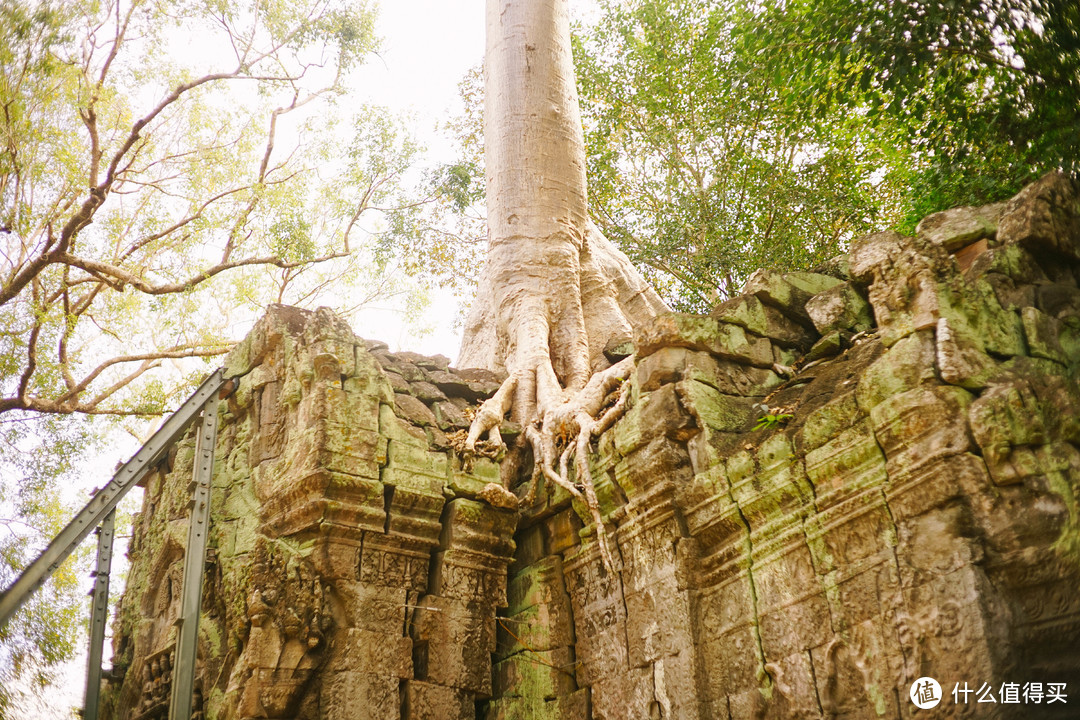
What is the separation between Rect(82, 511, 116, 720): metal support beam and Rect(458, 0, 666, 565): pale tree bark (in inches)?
102

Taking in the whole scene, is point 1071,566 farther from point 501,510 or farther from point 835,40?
point 835,40

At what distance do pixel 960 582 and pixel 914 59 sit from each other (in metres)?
4.54

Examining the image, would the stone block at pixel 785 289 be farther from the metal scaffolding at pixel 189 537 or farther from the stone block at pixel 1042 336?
the metal scaffolding at pixel 189 537

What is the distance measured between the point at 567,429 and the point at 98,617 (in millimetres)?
3300

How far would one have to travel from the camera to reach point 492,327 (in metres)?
8.34

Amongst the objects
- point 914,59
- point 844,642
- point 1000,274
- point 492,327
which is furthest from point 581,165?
point 844,642

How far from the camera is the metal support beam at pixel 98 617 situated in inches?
222

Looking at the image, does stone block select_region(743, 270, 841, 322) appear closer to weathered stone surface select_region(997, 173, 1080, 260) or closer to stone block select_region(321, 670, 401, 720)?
weathered stone surface select_region(997, 173, 1080, 260)

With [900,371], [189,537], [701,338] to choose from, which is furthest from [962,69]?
[189,537]

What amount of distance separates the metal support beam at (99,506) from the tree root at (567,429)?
192 cm

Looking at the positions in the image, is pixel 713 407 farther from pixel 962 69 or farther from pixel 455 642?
pixel 962 69

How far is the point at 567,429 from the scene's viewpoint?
638 centimetres

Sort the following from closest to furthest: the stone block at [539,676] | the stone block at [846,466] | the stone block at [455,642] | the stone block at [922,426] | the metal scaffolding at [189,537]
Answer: the stone block at [922,426] < the stone block at [846,466] < the metal scaffolding at [189,537] < the stone block at [455,642] < the stone block at [539,676]

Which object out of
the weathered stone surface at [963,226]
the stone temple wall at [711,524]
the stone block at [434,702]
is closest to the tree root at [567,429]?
the stone temple wall at [711,524]
